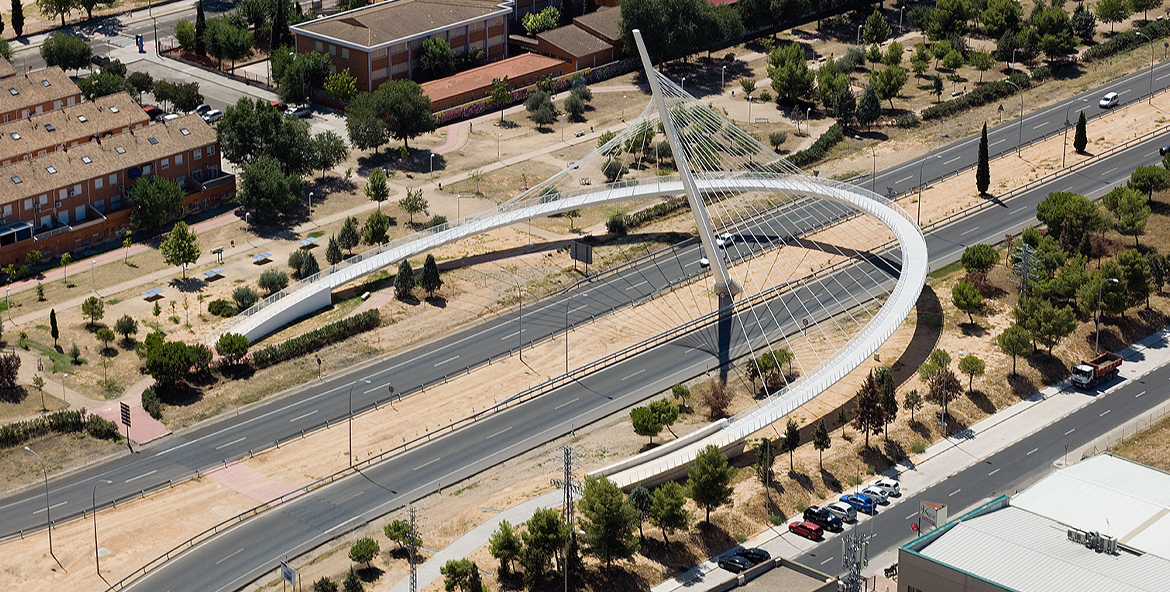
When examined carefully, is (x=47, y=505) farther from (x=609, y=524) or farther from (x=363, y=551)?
(x=609, y=524)

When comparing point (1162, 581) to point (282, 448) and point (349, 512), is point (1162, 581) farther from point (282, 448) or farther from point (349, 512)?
point (282, 448)

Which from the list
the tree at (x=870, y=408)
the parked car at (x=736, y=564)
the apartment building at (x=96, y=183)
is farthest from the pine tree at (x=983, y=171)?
the apartment building at (x=96, y=183)

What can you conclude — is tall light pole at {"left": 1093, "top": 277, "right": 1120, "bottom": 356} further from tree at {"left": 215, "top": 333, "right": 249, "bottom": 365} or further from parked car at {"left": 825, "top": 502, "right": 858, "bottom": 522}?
tree at {"left": 215, "top": 333, "right": 249, "bottom": 365}

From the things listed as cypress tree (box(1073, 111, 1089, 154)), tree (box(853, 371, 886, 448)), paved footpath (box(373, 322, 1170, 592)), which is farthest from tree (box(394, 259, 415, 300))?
cypress tree (box(1073, 111, 1089, 154))

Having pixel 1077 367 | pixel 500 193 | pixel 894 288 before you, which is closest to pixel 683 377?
pixel 894 288

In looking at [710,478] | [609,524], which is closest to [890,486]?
[710,478]
